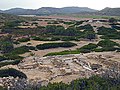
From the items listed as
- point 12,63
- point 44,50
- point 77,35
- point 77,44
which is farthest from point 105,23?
→ point 12,63

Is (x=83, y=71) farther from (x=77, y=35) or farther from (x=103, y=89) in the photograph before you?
(x=77, y=35)

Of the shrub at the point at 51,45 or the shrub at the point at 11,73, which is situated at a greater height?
the shrub at the point at 11,73

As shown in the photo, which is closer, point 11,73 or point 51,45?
point 11,73

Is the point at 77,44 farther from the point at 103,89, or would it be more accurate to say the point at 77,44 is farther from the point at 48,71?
the point at 103,89

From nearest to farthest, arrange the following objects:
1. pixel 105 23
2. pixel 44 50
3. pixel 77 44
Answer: pixel 44 50, pixel 77 44, pixel 105 23

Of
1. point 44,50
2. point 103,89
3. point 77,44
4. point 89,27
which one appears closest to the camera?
point 103,89

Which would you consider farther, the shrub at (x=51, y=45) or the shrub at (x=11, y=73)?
the shrub at (x=51, y=45)

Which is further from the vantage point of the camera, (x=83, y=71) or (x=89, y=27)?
(x=89, y=27)

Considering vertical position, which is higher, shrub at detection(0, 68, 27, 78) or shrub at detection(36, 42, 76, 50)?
shrub at detection(0, 68, 27, 78)

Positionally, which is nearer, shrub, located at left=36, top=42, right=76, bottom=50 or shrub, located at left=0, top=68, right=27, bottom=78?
shrub, located at left=0, top=68, right=27, bottom=78

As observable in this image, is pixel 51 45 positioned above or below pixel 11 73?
below
